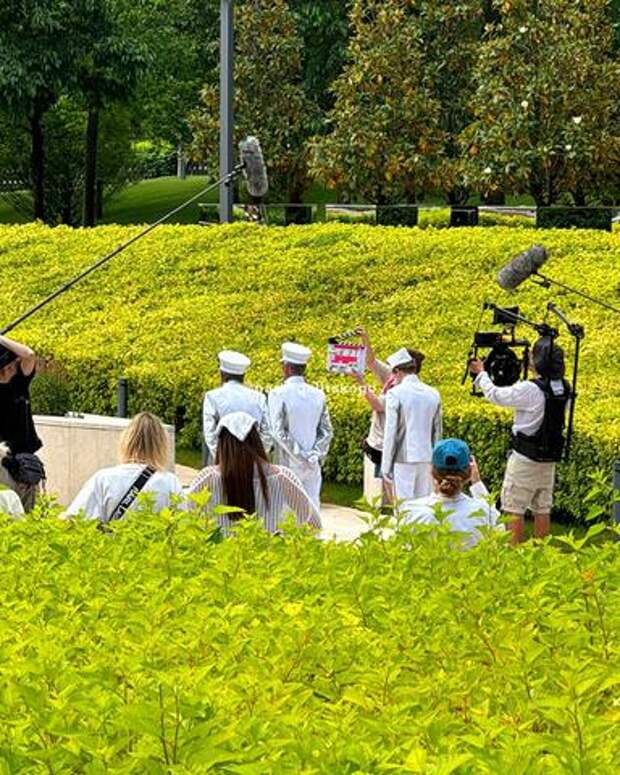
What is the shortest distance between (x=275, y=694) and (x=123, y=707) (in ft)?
1.67

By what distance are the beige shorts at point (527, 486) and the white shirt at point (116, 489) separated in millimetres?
4819

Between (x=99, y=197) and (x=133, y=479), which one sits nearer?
(x=133, y=479)

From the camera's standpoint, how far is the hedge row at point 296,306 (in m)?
18.2

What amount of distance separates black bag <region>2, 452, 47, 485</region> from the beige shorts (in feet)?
11.5

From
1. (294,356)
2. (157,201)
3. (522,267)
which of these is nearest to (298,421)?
(294,356)

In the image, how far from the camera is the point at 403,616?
17.8ft

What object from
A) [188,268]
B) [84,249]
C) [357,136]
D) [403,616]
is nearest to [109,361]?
Answer: [188,268]

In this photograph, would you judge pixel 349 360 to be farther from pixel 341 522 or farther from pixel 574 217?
pixel 574 217

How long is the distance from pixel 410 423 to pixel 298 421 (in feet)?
2.52

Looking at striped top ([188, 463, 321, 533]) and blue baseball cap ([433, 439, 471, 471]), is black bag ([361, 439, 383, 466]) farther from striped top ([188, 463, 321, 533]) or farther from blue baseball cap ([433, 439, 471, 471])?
blue baseball cap ([433, 439, 471, 471])

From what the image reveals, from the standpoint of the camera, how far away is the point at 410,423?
12.7m

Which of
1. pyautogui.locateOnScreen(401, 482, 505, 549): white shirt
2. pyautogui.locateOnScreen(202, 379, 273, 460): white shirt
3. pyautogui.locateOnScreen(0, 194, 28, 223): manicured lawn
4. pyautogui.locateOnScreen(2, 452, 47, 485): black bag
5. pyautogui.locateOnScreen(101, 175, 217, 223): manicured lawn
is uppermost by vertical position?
pyautogui.locateOnScreen(401, 482, 505, 549): white shirt

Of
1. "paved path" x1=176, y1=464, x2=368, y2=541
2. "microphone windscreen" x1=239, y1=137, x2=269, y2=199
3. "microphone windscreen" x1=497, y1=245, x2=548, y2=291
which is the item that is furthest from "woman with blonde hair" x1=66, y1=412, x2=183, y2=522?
"microphone windscreen" x1=239, y1=137, x2=269, y2=199

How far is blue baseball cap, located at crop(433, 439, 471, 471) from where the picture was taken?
7.97m
